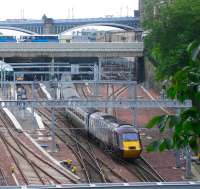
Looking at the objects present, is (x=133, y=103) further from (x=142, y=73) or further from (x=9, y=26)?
(x=9, y=26)

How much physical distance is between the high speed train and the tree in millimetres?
3007

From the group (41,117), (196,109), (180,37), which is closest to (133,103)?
(180,37)

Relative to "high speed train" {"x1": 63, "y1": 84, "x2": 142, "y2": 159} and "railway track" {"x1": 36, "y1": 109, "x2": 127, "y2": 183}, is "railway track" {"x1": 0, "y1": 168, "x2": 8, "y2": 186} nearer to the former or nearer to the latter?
→ "railway track" {"x1": 36, "y1": 109, "x2": 127, "y2": 183}

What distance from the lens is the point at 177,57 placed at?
91.9 ft

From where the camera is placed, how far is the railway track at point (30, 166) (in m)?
18.8

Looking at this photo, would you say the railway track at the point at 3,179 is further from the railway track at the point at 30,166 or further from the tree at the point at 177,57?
the tree at the point at 177,57

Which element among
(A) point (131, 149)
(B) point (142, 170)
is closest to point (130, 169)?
(B) point (142, 170)

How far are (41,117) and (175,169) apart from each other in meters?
14.1

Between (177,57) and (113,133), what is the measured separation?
768 centimetres

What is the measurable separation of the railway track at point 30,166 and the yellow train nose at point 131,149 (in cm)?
261

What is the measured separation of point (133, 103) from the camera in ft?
76.0

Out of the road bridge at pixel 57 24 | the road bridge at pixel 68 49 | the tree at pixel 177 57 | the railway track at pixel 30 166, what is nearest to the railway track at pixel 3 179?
the railway track at pixel 30 166

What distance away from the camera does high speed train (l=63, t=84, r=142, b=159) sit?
2142cm

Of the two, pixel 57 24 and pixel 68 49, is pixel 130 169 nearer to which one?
pixel 68 49
